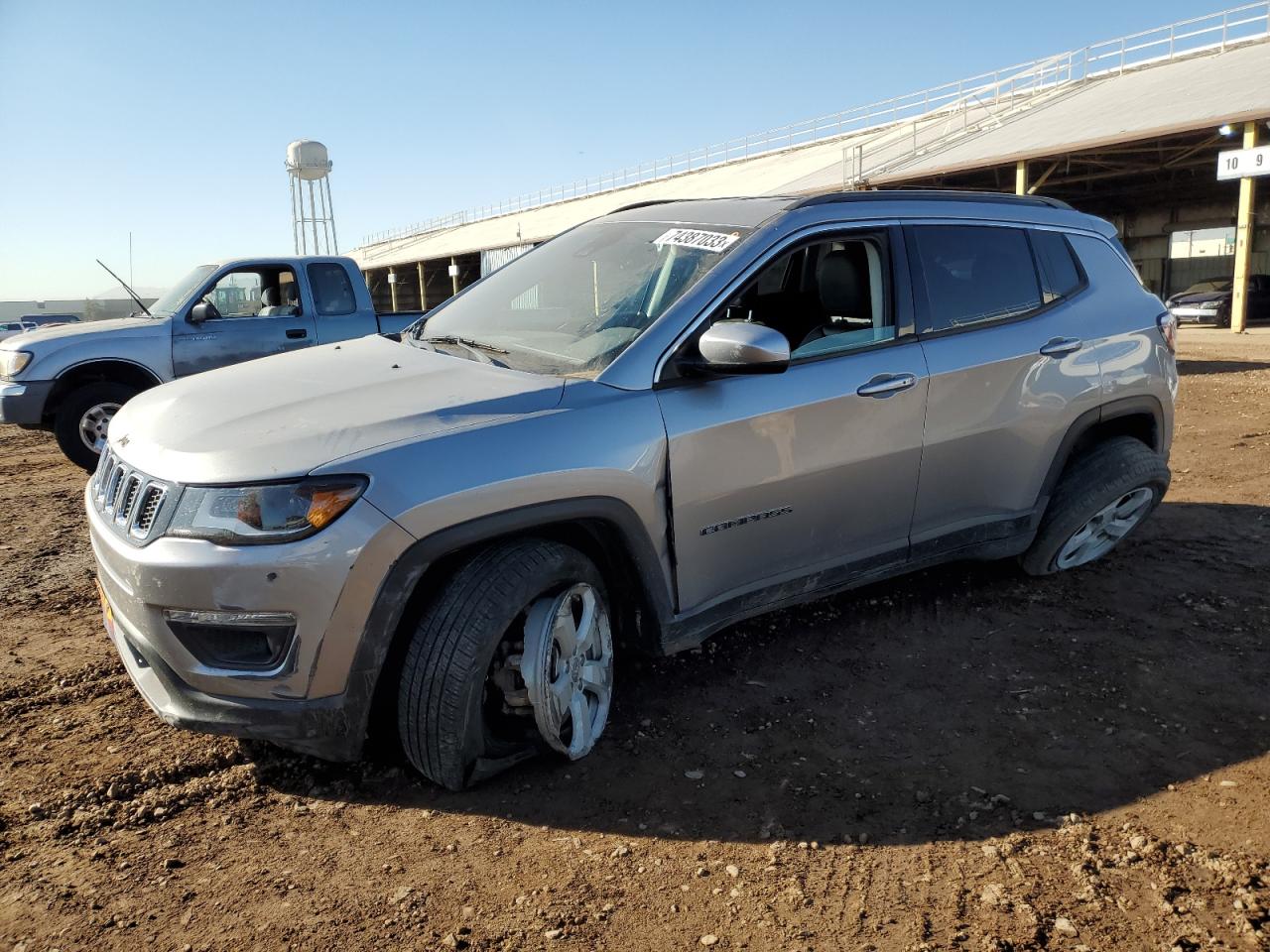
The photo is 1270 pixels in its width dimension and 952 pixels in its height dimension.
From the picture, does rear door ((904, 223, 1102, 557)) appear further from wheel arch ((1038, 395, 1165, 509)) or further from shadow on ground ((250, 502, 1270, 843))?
shadow on ground ((250, 502, 1270, 843))

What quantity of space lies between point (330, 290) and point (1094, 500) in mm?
7180

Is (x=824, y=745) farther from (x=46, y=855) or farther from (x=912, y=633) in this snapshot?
(x=46, y=855)

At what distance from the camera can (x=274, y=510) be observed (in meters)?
2.41

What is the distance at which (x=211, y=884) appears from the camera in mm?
2420

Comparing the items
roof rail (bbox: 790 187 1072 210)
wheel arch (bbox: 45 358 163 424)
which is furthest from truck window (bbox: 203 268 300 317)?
roof rail (bbox: 790 187 1072 210)

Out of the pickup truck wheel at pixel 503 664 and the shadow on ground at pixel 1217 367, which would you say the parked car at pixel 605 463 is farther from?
the shadow on ground at pixel 1217 367

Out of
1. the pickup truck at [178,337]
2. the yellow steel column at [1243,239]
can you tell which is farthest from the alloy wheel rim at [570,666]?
the yellow steel column at [1243,239]

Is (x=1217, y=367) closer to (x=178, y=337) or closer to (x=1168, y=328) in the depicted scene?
(x=1168, y=328)

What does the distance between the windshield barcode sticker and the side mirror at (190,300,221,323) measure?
6.14 m

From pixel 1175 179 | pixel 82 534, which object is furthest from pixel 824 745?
pixel 1175 179

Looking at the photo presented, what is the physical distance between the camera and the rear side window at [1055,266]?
4.20m

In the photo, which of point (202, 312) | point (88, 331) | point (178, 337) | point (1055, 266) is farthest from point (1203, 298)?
point (88, 331)

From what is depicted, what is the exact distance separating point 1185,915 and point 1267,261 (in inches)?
1343

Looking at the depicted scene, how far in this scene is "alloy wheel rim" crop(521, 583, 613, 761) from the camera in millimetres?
2721
